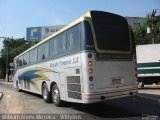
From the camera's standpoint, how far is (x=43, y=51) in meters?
15.8

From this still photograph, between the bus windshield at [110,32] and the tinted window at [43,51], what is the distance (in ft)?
14.8

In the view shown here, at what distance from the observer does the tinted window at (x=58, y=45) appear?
12.5 metres

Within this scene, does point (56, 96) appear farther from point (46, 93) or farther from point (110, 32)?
point (110, 32)

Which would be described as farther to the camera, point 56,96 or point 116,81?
point 56,96

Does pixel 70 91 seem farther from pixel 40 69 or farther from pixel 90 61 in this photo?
pixel 40 69

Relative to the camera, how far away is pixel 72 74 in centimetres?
1128

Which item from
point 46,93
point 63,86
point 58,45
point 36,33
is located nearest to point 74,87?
point 63,86

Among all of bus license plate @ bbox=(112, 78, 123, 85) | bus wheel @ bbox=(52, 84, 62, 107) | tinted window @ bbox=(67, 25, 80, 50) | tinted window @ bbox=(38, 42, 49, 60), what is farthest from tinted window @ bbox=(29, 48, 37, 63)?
bus license plate @ bbox=(112, 78, 123, 85)

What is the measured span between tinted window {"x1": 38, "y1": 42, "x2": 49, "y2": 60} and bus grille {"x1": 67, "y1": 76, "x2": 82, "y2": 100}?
148 inches

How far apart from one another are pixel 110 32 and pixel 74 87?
239cm

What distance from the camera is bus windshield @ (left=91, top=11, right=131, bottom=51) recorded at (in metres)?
10.9

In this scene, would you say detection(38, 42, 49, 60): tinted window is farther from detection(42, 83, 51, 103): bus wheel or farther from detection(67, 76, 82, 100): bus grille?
detection(67, 76, 82, 100): bus grille

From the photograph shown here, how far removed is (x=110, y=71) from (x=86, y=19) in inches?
79.6

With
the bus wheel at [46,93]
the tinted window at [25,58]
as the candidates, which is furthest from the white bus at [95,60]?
the tinted window at [25,58]
